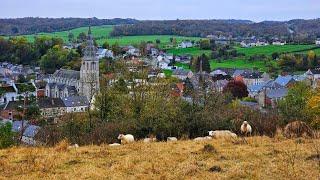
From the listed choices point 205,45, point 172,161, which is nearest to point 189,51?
point 205,45

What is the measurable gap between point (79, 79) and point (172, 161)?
257 ft

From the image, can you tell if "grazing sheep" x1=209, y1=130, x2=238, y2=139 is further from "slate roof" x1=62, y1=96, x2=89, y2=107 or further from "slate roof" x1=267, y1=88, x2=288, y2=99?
"slate roof" x1=267, y1=88, x2=288, y2=99

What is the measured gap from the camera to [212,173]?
945 centimetres

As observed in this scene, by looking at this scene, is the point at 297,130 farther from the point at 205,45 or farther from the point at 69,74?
the point at 205,45

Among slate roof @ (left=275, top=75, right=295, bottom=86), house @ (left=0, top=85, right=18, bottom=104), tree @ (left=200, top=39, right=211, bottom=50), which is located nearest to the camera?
house @ (left=0, top=85, right=18, bottom=104)

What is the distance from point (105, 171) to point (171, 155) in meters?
1.97

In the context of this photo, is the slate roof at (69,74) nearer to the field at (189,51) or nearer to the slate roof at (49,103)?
the slate roof at (49,103)

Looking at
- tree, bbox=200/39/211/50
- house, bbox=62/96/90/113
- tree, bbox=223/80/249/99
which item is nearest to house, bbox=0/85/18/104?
house, bbox=62/96/90/113

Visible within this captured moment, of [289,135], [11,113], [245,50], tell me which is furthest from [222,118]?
[245,50]

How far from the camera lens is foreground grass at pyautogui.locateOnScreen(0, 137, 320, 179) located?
941 cm

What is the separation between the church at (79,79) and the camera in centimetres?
8244

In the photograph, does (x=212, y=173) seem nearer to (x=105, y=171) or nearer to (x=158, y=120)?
(x=105, y=171)

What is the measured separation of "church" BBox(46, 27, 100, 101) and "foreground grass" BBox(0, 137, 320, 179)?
65939 millimetres

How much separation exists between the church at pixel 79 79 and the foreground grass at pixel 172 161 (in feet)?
216
